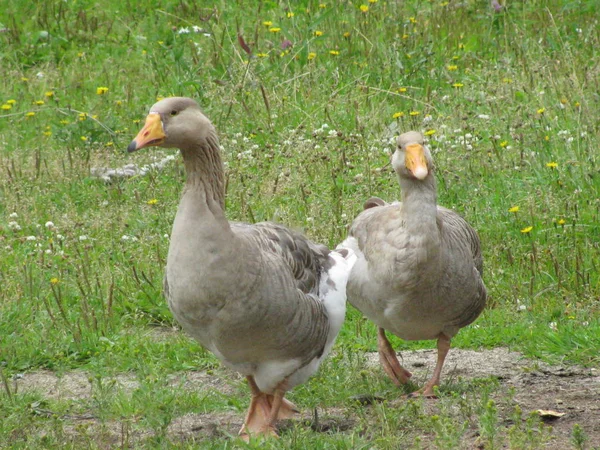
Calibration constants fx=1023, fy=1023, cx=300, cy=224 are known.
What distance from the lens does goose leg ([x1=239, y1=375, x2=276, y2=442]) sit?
205 inches

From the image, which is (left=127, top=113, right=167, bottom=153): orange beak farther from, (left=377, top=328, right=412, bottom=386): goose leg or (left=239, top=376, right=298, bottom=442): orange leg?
(left=377, top=328, right=412, bottom=386): goose leg

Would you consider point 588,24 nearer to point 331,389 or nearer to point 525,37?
point 525,37

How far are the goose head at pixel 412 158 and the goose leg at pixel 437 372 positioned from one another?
99 cm

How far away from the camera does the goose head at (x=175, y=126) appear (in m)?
4.62

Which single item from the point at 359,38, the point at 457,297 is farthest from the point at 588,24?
the point at 457,297

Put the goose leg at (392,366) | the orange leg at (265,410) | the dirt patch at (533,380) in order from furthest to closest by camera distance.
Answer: the goose leg at (392,366), the orange leg at (265,410), the dirt patch at (533,380)

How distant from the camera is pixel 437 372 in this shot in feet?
18.7

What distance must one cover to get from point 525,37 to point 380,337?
5.47 metres

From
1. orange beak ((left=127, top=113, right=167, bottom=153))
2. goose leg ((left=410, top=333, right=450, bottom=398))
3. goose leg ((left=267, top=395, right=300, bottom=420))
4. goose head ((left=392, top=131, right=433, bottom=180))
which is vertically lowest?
goose leg ((left=267, top=395, right=300, bottom=420))

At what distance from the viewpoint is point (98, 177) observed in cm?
883

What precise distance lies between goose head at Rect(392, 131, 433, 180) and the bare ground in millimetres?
1173

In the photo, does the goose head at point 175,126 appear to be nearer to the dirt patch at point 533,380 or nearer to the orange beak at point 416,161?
the orange beak at point 416,161

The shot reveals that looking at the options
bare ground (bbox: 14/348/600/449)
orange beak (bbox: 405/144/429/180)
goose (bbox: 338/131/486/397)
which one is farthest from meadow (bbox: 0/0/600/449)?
orange beak (bbox: 405/144/429/180)

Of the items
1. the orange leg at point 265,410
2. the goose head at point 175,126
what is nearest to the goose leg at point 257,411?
the orange leg at point 265,410
